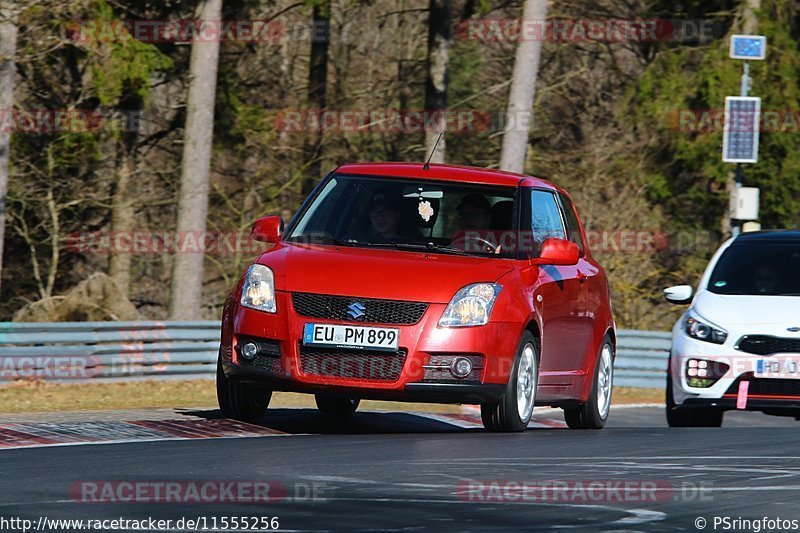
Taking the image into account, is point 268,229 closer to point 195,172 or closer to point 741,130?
point 741,130

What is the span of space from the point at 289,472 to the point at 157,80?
2463 centimetres

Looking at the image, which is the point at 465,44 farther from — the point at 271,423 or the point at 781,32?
the point at 271,423

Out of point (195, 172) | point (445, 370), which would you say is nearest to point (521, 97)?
point (195, 172)

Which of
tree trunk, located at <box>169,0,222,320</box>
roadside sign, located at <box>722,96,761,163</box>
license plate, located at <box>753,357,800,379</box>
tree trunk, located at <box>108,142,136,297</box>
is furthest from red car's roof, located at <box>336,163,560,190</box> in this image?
tree trunk, located at <box>108,142,136,297</box>

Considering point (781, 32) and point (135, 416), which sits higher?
point (781, 32)

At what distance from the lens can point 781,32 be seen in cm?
3378

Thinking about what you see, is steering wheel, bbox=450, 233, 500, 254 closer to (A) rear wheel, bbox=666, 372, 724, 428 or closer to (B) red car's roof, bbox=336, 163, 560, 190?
(B) red car's roof, bbox=336, 163, 560, 190

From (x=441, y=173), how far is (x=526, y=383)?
165cm

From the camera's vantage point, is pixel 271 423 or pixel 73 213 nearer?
pixel 271 423

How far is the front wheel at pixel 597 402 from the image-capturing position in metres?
12.2

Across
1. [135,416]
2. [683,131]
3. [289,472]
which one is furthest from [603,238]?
[289,472]

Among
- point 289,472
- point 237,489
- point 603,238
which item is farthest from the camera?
point 603,238

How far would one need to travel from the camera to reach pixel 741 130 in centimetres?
2144

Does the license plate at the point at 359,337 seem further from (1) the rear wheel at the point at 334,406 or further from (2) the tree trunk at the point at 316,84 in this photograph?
(2) the tree trunk at the point at 316,84
